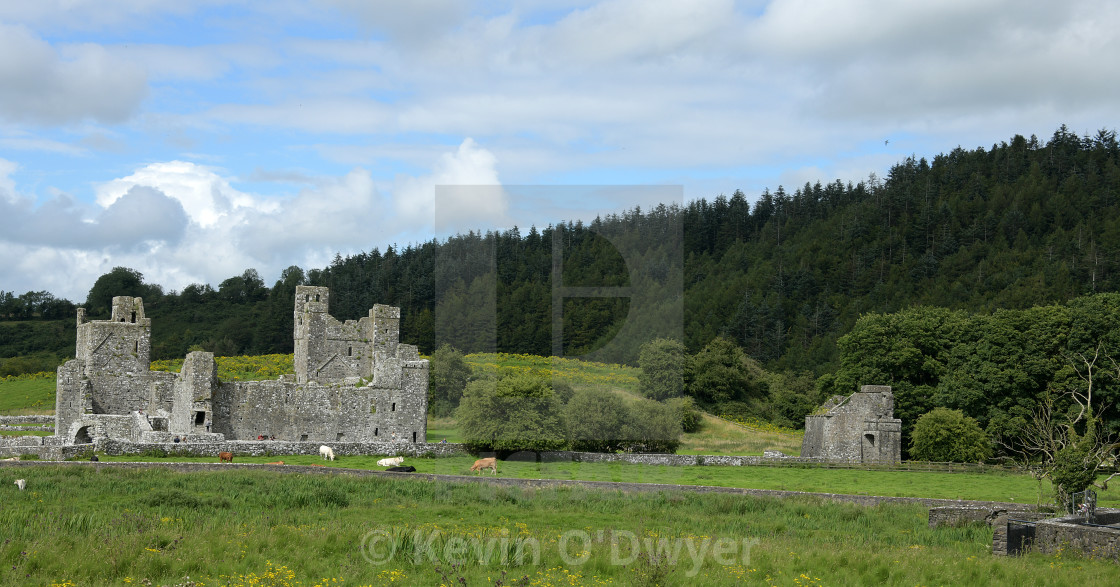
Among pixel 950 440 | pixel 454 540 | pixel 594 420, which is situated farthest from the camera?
pixel 950 440

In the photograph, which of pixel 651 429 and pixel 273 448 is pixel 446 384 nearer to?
pixel 651 429

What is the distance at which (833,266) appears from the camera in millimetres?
94562

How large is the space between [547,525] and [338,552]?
4.99m

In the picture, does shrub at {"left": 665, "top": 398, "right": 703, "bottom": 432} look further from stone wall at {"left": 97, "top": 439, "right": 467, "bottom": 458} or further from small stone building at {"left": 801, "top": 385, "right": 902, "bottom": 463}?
stone wall at {"left": 97, "top": 439, "right": 467, "bottom": 458}

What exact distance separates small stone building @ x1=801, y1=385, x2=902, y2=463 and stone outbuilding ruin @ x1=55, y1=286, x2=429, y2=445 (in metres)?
16.0

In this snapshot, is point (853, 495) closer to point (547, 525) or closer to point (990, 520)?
point (990, 520)

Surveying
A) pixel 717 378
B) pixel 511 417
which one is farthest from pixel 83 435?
pixel 717 378

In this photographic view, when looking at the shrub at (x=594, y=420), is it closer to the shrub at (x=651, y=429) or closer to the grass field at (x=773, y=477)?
the shrub at (x=651, y=429)

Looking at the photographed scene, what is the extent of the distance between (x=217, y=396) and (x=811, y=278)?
6688 cm

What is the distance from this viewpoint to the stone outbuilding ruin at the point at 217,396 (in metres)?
35.2

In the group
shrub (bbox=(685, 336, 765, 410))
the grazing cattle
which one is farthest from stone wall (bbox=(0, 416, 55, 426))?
shrub (bbox=(685, 336, 765, 410))

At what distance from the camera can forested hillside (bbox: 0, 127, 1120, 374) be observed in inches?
2982

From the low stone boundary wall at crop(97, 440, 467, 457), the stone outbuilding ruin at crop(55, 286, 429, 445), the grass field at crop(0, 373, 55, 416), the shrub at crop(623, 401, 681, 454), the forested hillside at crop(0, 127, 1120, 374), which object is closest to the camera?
the low stone boundary wall at crop(97, 440, 467, 457)

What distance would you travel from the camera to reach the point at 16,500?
19.0 metres
